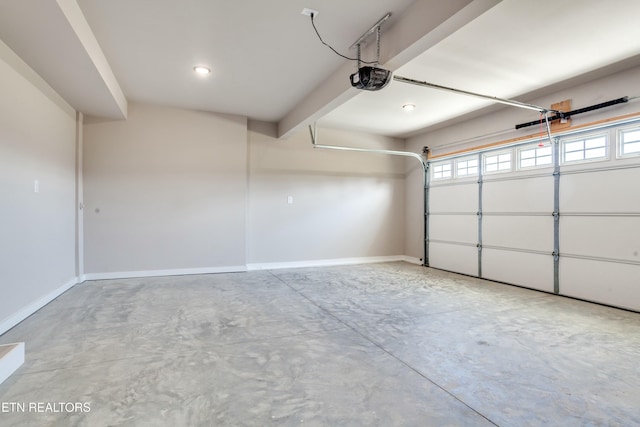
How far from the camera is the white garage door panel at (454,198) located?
18.0 ft

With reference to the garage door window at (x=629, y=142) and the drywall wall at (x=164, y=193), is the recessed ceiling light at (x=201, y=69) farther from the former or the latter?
the garage door window at (x=629, y=142)

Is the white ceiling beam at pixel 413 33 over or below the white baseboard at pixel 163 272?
over

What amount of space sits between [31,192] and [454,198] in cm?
601

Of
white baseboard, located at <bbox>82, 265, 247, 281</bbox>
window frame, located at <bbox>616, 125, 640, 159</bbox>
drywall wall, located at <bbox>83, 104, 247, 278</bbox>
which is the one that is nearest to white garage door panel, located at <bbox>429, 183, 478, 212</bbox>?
window frame, located at <bbox>616, 125, 640, 159</bbox>

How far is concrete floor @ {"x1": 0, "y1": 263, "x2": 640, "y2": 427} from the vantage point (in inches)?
66.0

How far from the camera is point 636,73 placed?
11.4 ft

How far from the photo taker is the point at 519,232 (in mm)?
4727

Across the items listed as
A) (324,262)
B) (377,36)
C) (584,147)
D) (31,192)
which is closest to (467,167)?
(584,147)

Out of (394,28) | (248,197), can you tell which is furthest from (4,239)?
(394,28)

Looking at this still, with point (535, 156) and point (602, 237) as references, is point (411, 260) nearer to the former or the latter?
point (535, 156)

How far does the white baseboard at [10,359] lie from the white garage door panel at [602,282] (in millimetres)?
5618

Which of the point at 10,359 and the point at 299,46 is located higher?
the point at 299,46

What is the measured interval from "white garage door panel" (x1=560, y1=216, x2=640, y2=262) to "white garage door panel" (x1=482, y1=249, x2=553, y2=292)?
1.20 ft

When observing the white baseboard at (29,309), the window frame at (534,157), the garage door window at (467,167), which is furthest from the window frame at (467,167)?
the white baseboard at (29,309)
